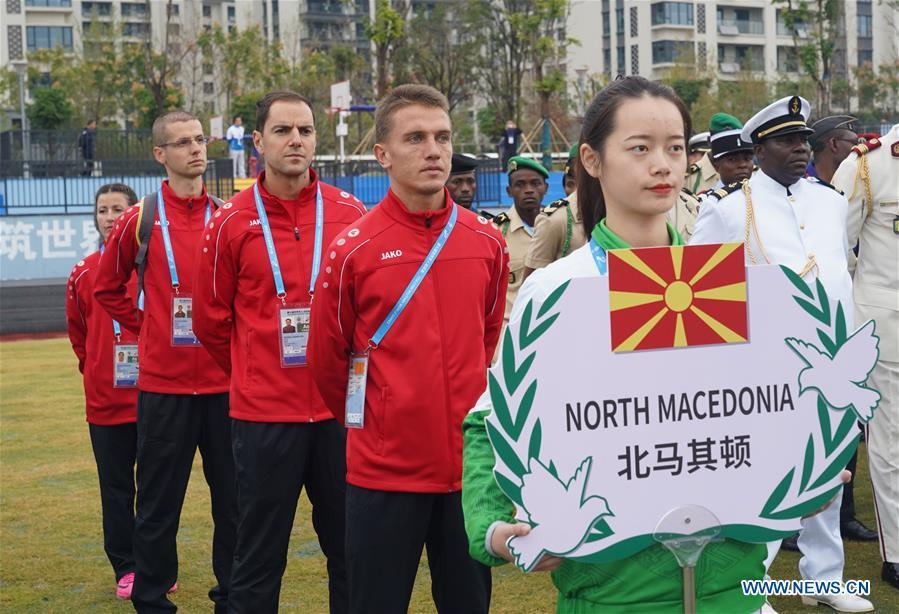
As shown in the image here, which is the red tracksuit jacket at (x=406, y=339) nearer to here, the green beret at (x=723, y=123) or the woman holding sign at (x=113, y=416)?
the woman holding sign at (x=113, y=416)

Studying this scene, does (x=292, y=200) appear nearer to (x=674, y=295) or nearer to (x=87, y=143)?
(x=674, y=295)

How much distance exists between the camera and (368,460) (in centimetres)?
405

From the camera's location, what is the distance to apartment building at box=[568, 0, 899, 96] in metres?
80.6

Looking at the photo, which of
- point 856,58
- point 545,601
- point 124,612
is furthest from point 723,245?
point 856,58

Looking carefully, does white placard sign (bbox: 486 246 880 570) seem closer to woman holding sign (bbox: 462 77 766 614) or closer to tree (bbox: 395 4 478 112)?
woman holding sign (bbox: 462 77 766 614)

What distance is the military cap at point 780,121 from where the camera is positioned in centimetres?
557

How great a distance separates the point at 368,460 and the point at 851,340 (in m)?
1.97

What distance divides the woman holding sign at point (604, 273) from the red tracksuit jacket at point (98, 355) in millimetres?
4199

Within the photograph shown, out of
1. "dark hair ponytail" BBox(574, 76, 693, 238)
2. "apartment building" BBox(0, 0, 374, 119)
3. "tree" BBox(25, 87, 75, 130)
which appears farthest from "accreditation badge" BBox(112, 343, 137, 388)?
"apartment building" BBox(0, 0, 374, 119)

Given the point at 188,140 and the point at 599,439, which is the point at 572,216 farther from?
the point at 599,439

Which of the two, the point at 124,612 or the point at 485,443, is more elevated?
the point at 485,443

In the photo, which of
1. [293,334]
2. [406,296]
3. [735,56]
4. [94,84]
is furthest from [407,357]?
[735,56]

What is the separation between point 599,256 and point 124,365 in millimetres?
4434

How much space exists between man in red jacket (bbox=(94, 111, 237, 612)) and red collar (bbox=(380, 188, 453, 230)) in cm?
194
